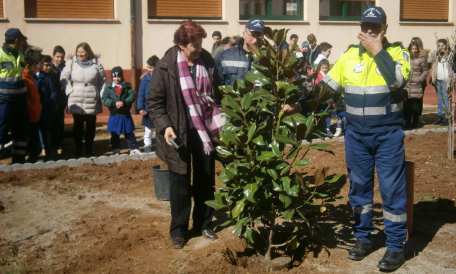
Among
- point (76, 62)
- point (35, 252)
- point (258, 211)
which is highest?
point (76, 62)


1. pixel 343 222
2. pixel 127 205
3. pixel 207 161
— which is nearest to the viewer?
pixel 207 161

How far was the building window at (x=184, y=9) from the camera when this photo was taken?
1738 centimetres

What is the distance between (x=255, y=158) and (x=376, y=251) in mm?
1545

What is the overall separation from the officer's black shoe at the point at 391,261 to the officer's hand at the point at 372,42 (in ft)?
5.28

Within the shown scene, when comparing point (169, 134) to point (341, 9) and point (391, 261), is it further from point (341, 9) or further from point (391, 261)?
point (341, 9)

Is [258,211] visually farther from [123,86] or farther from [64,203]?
[123,86]

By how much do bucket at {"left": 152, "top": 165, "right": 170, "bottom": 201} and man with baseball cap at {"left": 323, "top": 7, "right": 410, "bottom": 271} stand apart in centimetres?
257

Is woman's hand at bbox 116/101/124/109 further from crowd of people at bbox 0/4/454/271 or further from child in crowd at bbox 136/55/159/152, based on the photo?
crowd of people at bbox 0/4/454/271

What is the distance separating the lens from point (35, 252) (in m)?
6.22

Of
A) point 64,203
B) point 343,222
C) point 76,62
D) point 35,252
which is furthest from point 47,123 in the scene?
point 343,222

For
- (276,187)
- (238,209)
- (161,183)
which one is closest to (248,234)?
(238,209)

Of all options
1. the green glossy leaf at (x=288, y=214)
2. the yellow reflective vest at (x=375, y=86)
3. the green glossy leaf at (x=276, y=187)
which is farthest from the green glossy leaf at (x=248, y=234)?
the yellow reflective vest at (x=375, y=86)

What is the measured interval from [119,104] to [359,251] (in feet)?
19.9

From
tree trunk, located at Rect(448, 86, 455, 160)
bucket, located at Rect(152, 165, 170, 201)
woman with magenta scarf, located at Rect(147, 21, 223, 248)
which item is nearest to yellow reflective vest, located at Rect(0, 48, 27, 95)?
bucket, located at Rect(152, 165, 170, 201)
